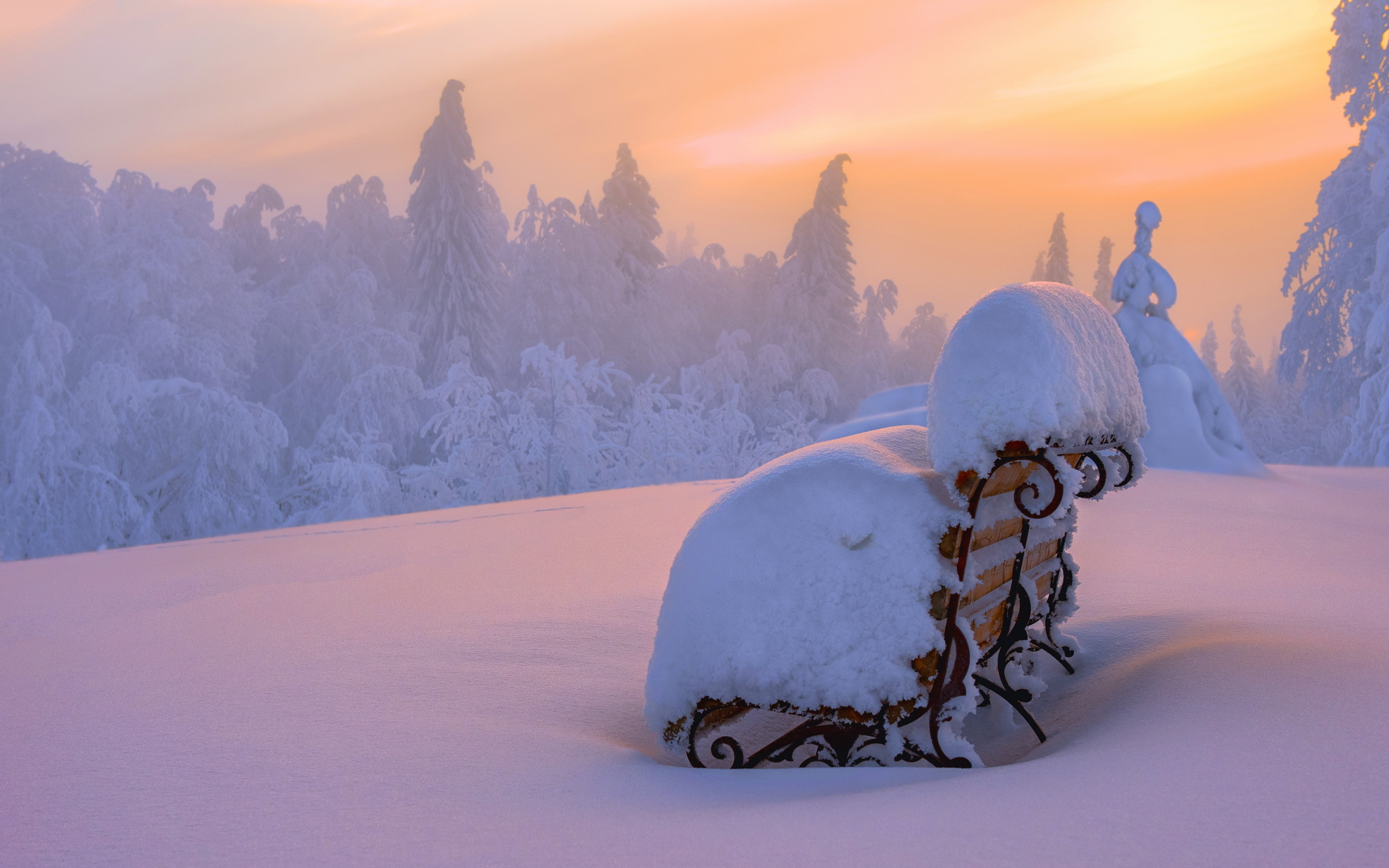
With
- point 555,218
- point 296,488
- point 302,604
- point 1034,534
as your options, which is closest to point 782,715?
point 1034,534

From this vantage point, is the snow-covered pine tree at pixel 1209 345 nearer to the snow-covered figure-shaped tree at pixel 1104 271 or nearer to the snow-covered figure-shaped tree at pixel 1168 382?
the snow-covered figure-shaped tree at pixel 1104 271

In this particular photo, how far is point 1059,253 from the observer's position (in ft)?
121

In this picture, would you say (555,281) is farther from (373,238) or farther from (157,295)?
(157,295)

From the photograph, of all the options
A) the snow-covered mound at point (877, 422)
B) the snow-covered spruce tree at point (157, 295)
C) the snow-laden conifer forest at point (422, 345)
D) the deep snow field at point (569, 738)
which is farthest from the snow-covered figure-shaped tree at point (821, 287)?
the deep snow field at point (569, 738)

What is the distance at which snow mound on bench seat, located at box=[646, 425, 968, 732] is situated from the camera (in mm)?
2885

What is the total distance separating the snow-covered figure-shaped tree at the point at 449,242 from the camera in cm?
2638

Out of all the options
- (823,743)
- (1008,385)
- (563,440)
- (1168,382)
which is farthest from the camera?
(563,440)

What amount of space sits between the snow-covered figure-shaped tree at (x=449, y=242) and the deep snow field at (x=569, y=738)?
68.0 feet

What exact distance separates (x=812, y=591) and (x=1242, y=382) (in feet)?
132

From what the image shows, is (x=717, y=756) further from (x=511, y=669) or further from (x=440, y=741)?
(x=511, y=669)

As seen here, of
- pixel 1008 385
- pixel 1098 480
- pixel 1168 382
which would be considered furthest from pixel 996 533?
pixel 1168 382

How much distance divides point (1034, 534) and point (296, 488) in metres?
20.8

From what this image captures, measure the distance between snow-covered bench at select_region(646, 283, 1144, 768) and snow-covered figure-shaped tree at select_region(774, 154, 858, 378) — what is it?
2837 centimetres

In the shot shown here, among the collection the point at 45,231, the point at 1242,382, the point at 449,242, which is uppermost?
the point at 45,231
